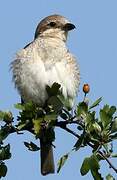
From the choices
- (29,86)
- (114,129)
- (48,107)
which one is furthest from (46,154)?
(114,129)

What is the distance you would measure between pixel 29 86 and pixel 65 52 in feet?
1.98

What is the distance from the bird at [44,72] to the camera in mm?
6062

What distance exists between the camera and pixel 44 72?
6023 mm

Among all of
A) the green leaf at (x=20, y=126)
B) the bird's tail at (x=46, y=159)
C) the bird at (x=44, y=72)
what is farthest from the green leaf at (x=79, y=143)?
the bird's tail at (x=46, y=159)

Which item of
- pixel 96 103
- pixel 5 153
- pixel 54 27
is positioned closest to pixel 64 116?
pixel 96 103

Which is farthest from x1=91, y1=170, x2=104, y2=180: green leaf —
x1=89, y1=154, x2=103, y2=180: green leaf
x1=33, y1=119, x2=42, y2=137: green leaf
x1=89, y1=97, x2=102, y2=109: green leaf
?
x1=33, y1=119, x2=42, y2=137: green leaf

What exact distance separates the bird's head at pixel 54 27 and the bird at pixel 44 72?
0.85 ft

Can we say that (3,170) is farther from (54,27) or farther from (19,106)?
(54,27)

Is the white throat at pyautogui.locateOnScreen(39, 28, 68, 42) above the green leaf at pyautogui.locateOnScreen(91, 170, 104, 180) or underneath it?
above

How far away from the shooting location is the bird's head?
23.1 feet

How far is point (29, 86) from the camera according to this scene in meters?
6.14

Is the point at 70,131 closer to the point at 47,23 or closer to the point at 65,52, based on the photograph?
the point at 65,52

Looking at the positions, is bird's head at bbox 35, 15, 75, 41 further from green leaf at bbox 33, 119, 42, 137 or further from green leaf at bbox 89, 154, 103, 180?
green leaf at bbox 89, 154, 103, 180

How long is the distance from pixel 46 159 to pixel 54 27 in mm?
1615
